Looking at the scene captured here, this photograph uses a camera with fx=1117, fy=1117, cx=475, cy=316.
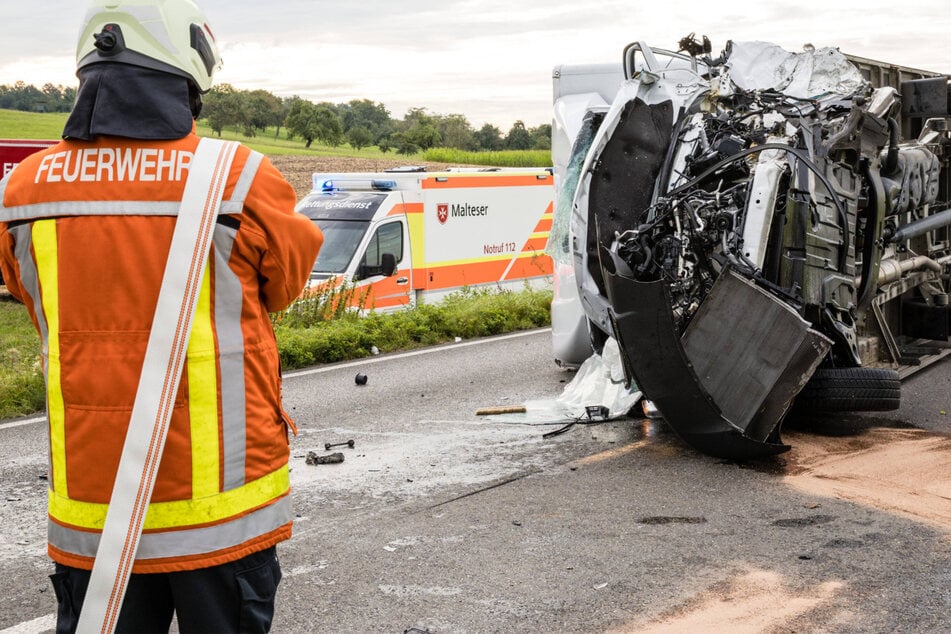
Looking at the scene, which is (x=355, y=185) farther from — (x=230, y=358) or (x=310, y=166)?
(x=310, y=166)

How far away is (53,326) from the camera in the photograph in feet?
8.70

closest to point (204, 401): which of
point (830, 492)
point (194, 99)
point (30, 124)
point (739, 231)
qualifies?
point (194, 99)

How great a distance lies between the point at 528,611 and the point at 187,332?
2623 mm

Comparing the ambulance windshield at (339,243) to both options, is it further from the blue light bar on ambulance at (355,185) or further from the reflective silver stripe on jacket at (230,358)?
the reflective silver stripe on jacket at (230,358)

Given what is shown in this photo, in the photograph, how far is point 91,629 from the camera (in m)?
2.49

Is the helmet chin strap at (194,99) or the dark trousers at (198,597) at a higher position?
the helmet chin strap at (194,99)

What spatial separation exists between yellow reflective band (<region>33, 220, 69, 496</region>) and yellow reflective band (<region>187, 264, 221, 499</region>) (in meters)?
0.33

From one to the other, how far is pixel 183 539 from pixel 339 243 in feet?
40.2

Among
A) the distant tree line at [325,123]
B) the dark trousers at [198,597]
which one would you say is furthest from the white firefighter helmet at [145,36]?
the distant tree line at [325,123]

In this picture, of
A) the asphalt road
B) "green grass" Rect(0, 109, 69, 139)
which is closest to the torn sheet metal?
the asphalt road

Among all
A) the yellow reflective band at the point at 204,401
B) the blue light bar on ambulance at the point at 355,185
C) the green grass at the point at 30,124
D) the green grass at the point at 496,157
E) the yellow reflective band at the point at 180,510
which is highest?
the green grass at the point at 30,124

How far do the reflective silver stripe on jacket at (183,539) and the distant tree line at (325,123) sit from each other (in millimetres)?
47213

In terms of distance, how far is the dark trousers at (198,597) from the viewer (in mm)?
2611

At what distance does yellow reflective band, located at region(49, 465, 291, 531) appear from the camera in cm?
258
